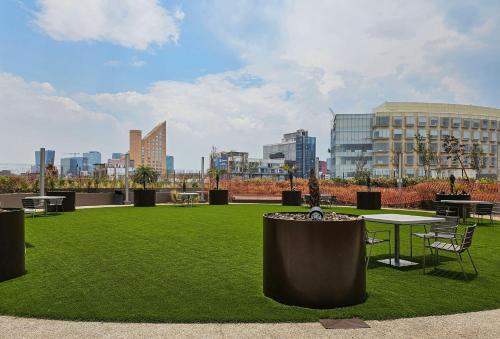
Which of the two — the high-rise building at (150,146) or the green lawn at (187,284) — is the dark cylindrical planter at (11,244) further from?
the high-rise building at (150,146)

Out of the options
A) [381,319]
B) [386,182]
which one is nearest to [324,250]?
[381,319]

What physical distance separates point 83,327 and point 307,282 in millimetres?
2365

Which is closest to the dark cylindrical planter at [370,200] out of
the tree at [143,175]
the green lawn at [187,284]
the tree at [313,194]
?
the green lawn at [187,284]

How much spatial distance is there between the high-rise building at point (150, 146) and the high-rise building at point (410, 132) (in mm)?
62111

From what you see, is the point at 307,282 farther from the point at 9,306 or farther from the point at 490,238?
the point at 490,238

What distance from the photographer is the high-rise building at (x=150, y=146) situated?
13625 centimetres

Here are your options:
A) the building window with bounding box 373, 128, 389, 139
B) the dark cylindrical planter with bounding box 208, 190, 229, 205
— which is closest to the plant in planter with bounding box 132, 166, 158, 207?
the dark cylindrical planter with bounding box 208, 190, 229, 205

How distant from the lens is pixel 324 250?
4727 mm

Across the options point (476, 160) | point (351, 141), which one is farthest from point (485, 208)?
point (351, 141)

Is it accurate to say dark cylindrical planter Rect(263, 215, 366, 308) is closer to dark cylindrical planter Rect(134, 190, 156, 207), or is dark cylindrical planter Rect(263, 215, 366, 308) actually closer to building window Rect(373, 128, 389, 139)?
dark cylindrical planter Rect(134, 190, 156, 207)

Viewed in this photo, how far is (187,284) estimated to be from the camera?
19.1ft

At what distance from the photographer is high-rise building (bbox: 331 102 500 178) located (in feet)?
335

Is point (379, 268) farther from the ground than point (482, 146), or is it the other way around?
point (482, 146)

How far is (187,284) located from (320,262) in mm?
2041
